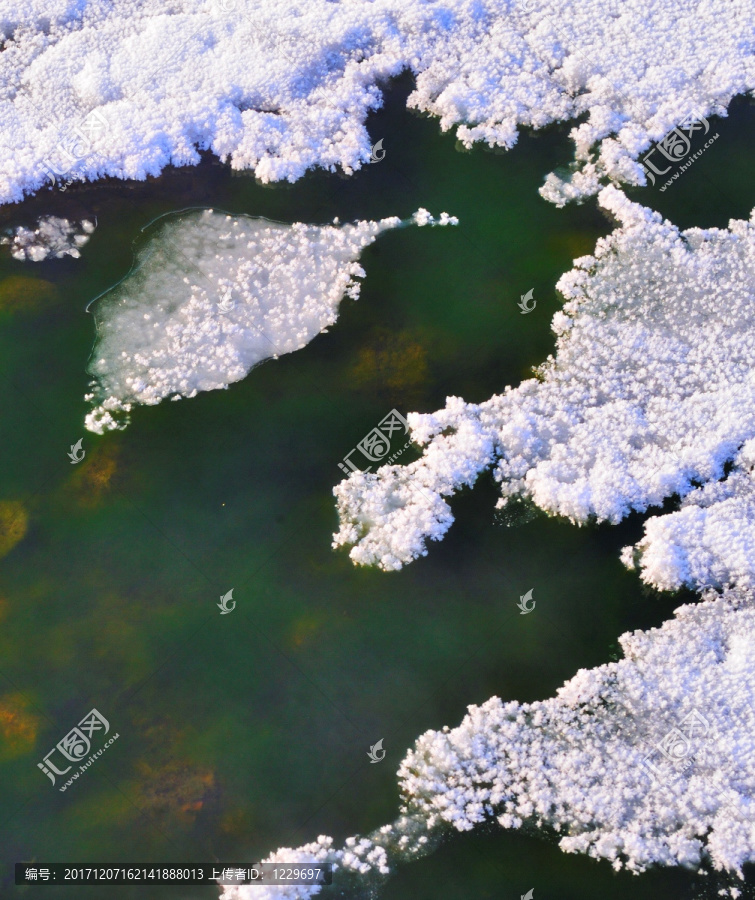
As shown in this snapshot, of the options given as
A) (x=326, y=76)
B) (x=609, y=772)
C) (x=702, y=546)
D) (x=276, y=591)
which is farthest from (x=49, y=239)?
(x=609, y=772)

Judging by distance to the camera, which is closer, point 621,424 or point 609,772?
point 609,772

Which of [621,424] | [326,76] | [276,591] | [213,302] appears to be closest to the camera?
[276,591]

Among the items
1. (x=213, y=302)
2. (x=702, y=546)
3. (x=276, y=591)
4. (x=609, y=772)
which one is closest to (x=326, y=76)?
(x=213, y=302)

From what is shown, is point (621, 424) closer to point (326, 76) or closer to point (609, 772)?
point (609, 772)

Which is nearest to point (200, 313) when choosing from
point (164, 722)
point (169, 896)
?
point (164, 722)

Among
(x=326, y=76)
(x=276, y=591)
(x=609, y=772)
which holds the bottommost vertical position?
(x=609, y=772)

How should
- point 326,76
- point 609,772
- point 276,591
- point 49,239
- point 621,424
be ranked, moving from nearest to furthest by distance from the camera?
point 609,772 < point 276,591 < point 621,424 < point 49,239 < point 326,76

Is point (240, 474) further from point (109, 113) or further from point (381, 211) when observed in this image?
point (109, 113)

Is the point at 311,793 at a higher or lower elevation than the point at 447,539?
lower

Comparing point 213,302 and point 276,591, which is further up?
point 213,302
